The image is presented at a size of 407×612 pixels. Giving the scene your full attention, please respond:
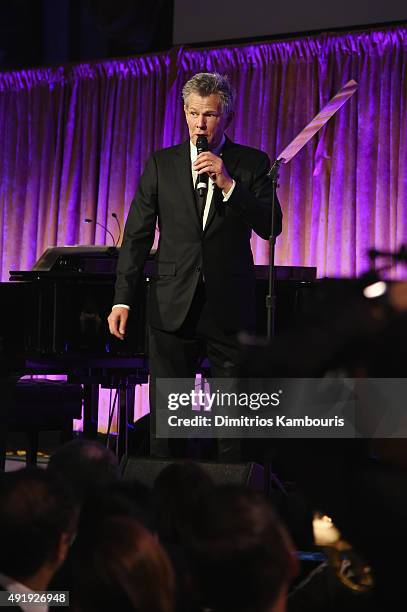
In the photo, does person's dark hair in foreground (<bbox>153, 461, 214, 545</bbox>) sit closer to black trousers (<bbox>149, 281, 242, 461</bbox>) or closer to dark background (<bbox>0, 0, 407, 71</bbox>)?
black trousers (<bbox>149, 281, 242, 461</bbox>)

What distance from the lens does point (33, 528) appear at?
1.51m

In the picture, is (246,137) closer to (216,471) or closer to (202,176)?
(202,176)

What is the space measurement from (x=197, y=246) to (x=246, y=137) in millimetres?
3434

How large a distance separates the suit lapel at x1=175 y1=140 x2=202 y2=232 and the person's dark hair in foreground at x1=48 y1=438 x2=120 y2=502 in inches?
46.4

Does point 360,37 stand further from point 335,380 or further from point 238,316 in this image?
point 335,380

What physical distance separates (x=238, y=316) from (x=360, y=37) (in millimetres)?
3544

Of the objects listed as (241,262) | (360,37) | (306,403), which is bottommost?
(306,403)

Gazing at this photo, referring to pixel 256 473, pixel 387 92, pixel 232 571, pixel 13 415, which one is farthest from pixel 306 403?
pixel 387 92

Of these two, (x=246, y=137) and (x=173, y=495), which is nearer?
(x=173, y=495)

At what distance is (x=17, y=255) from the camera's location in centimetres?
732

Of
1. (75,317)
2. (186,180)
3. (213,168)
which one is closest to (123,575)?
(213,168)

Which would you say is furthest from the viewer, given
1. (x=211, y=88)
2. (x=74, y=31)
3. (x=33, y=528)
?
(x=74, y=31)

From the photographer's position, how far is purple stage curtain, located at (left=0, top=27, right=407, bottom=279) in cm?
601

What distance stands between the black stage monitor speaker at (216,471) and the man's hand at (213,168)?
0.94 meters
